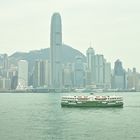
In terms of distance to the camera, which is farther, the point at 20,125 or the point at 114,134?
the point at 20,125

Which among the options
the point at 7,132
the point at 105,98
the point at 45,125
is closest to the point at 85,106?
the point at 105,98

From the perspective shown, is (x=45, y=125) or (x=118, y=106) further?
(x=118, y=106)

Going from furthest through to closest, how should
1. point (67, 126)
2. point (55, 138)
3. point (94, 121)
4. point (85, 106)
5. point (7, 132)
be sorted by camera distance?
point (85, 106) → point (94, 121) → point (67, 126) → point (7, 132) → point (55, 138)

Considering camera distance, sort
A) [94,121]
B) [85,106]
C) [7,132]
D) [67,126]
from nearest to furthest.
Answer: [7,132] → [67,126] → [94,121] → [85,106]

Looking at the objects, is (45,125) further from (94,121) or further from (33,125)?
(94,121)

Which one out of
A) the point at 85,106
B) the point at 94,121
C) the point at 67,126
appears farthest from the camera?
the point at 85,106

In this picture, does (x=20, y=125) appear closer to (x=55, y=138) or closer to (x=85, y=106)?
(x=55, y=138)

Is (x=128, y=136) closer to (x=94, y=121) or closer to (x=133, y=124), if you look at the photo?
(x=133, y=124)

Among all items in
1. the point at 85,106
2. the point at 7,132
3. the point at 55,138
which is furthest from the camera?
the point at 85,106

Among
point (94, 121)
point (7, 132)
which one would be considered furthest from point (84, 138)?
point (94, 121)
